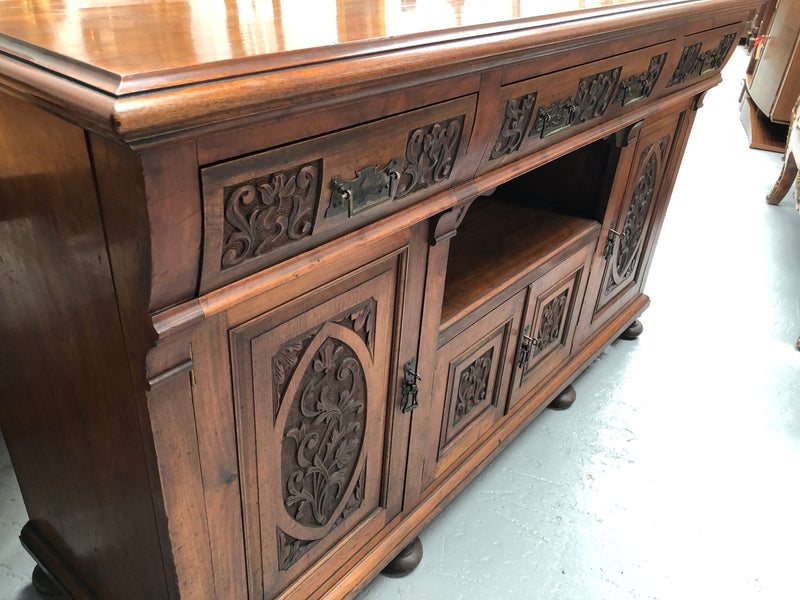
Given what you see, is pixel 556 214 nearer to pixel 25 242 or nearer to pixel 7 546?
pixel 25 242

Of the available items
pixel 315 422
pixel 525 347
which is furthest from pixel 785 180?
pixel 315 422

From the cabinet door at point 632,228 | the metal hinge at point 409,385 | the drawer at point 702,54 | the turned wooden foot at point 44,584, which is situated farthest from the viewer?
the cabinet door at point 632,228

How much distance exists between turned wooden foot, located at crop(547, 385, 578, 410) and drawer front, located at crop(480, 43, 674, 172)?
73 centimetres

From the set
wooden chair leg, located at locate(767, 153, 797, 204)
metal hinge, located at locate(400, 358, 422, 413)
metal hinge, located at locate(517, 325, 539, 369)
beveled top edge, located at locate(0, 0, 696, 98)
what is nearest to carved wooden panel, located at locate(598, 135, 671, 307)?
metal hinge, located at locate(517, 325, 539, 369)

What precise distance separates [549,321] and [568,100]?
1.84 feet

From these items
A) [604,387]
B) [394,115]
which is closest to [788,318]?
[604,387]

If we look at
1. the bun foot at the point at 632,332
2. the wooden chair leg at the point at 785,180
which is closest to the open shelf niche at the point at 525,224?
the bun foot at the point at 632,332

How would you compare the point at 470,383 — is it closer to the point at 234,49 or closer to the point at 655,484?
the point at 655,484

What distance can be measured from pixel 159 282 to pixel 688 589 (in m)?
1.15

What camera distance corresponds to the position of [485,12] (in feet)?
2.77

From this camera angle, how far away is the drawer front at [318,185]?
0.57 m

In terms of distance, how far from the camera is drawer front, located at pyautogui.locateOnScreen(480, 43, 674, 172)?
894 millimetres

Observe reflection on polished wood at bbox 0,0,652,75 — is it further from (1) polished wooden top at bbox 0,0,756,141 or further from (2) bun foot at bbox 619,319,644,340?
(2) bun foot at bbox 619,319,644,340

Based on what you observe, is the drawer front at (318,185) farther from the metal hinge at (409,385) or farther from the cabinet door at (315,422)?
the metal hinge at (409,385)
